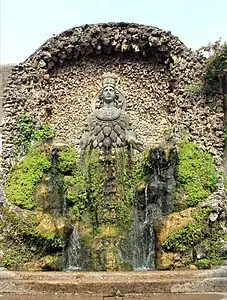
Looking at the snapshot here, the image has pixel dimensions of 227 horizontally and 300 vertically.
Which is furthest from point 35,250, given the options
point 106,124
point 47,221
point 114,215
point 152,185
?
point 106,124

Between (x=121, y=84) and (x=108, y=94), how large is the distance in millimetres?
1055

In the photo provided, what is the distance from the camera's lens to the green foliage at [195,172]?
326 inches

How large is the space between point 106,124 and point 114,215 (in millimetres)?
1664

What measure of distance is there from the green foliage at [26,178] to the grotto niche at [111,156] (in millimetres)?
22

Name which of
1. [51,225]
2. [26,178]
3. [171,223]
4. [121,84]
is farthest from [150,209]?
[121,84]

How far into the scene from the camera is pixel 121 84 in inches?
410

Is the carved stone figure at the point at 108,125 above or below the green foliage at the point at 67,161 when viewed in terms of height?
above

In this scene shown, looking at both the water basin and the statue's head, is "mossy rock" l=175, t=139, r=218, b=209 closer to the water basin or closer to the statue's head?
the statue's head

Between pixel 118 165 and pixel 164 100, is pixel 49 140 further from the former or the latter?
pixel 164 100

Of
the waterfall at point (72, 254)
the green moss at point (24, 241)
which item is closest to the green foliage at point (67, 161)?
the green moss at point (24, 241)

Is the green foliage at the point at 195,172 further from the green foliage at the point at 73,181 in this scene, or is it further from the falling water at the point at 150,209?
the green foliage at the point at 73,181

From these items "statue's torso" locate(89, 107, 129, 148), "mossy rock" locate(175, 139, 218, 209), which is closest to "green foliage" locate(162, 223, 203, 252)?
"mossy rock" locate(175, 139, 218, 209)

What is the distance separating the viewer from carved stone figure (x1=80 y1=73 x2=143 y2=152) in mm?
8977

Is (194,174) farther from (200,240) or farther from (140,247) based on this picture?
(140,247)
